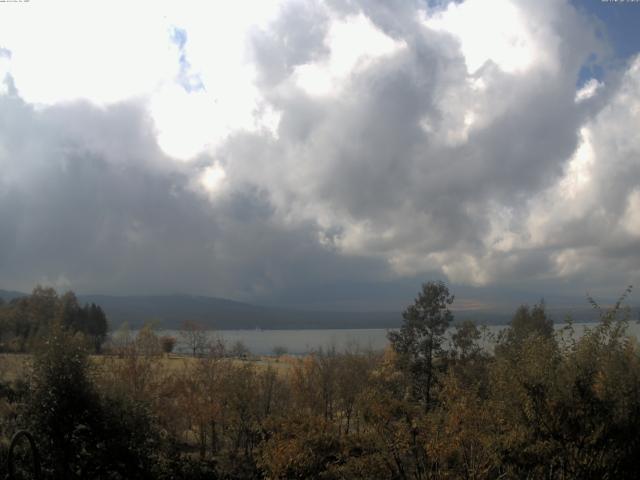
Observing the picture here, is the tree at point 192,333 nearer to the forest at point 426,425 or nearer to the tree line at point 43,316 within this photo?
the tree line at point 43,316

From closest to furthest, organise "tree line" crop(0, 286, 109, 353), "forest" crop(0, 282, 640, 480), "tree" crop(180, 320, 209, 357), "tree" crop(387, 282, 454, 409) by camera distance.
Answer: "forest" crop(0, 282, 640, 480) < "tree" crop(387, 282, 454, 409) < "tree" crop(180, 320, 209, 357) < "tree line" crop(0, 286, 109, 353)

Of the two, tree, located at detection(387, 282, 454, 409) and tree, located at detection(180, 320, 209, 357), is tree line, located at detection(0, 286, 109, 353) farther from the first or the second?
tree, located at detection(387, 282, 454, 409)

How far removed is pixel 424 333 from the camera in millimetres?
61594

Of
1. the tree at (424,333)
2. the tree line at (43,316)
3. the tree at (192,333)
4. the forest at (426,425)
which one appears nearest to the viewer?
the forest at (426,425)

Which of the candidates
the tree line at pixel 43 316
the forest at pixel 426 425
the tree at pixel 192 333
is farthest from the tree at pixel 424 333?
the tree line at pixel 43 316

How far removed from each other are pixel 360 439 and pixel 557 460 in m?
12.9

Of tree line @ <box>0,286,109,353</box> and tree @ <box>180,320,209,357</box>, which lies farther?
tree line @ <box>0,286,109,353</box>

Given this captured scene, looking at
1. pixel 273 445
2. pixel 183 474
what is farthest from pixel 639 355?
pixel 183 474

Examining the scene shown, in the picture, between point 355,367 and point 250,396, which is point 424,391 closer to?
point 355,367

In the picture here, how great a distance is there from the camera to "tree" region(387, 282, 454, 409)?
6066 cm

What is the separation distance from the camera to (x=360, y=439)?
33188 mm

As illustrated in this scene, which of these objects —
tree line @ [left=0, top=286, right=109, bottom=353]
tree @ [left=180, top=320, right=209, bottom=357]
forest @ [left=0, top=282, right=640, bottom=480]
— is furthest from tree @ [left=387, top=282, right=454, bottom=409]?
tree line @ [left=0, top=286, right=109, bottom=353]

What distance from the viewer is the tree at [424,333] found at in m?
60.7

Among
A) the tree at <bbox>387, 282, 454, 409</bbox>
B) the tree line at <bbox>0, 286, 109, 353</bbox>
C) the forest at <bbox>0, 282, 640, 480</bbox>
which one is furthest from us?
the tree line at <bbox>0, 286, 109, 353</bbox>
